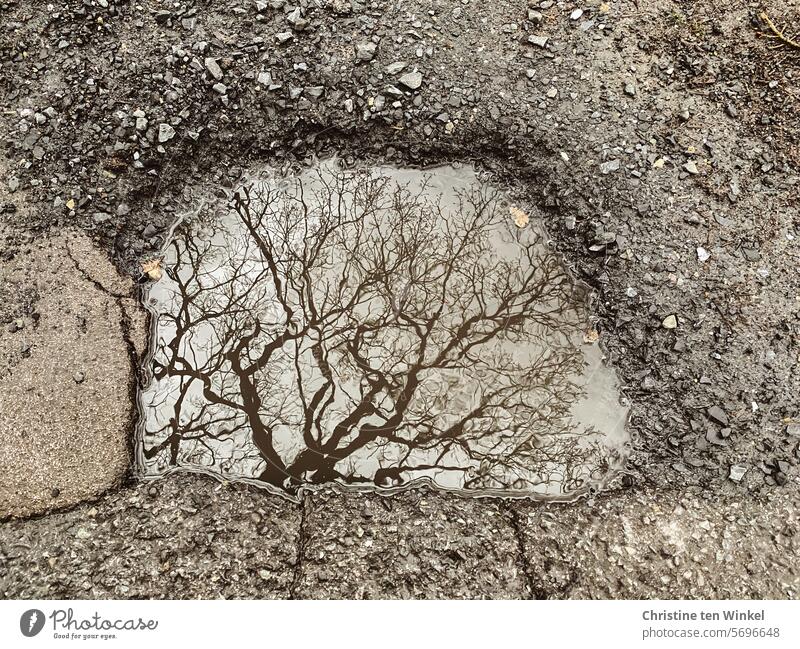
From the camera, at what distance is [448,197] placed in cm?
273

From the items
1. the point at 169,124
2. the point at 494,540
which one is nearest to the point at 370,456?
the point at 494,540

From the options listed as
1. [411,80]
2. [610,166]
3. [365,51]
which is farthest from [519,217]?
[365,51]

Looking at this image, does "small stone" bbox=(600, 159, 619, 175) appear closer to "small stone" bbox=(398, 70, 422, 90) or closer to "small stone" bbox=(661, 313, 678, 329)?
"small stone" bbox=(661, 313, 678, 329)

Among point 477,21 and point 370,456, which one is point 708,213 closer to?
point 477,21

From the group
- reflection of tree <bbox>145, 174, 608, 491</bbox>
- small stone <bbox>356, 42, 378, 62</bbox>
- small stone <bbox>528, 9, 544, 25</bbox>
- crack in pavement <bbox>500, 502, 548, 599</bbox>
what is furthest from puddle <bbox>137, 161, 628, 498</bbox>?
small stone <bbox>528, 9, 544, 25</bbox>

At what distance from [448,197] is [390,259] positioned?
463mm

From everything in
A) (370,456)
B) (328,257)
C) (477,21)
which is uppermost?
(477,21)

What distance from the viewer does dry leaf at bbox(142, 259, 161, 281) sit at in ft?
8.35

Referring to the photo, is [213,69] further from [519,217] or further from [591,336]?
[591,336]

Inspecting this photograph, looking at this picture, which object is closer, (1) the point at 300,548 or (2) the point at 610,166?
(1) the point at 300,548

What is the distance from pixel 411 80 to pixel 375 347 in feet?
4.52

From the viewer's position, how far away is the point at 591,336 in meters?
2.53

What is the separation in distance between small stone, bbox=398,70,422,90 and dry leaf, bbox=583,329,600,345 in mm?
1517

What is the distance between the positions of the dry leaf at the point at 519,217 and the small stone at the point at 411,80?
0.80 meters
